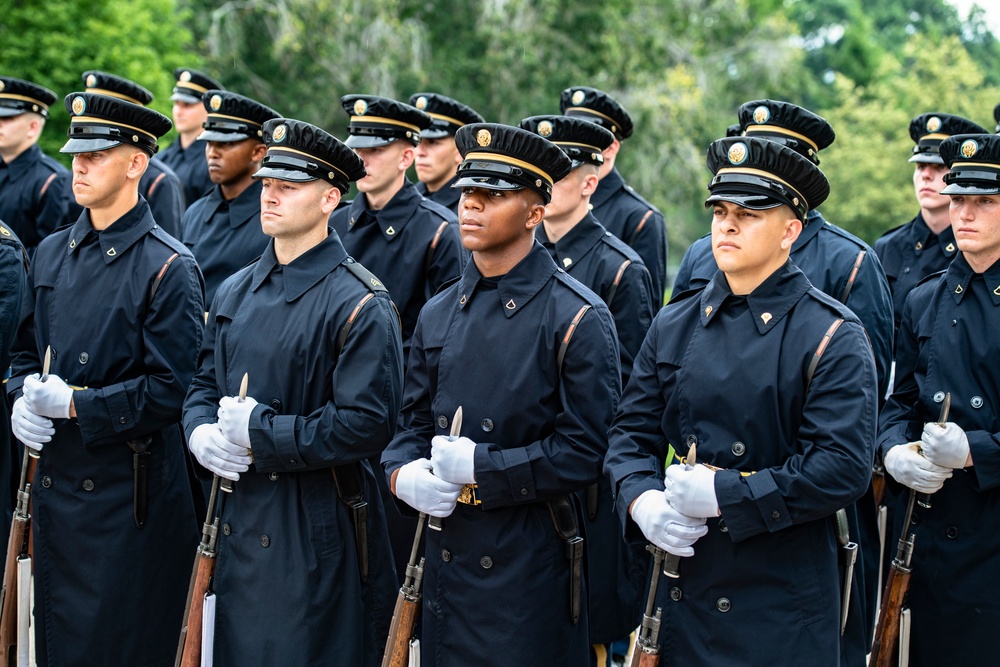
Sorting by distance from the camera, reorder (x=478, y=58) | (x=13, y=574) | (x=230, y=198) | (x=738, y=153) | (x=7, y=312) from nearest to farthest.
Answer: (x=738, y=153), (x=13, y=574), (x=7, y=312), (x=230, y=198), (x=478, y=58)

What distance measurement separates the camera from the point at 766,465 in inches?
155

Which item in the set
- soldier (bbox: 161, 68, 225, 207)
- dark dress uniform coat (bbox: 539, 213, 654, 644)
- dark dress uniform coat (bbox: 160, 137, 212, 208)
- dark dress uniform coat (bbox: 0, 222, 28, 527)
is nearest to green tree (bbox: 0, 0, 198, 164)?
soldier (bbox: 161, 68, 225, 207)

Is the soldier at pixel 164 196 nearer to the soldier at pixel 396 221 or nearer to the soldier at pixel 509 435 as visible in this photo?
the soldier at pixel 396 221

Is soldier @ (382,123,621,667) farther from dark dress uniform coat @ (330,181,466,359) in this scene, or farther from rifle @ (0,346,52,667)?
rifle @ (0,346,52,667)

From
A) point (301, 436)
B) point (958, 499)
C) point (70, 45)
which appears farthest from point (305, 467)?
point (70, 45)

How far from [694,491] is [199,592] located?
2011 millimetres

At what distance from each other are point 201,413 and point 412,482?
1009 mm

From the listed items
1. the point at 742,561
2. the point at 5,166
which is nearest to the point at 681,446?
the point at 742,561

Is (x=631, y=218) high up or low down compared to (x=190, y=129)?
down

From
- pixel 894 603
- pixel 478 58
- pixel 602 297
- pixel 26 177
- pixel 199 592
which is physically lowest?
pixel 199 592

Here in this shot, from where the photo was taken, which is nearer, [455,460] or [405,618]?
[455,460]

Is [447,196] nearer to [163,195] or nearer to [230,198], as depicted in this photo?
[230,198]

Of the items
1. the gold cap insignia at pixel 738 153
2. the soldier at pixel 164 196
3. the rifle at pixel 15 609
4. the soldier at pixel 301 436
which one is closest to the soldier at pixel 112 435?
the rifle at pixel 15 609

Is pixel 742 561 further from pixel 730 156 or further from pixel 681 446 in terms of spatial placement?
pixel 730 156
